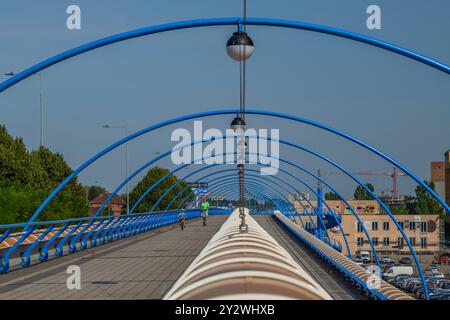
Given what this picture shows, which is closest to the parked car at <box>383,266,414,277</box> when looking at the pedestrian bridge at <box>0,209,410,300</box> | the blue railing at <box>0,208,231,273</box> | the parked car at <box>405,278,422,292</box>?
the parked car at <box>405,278,422,292</box>

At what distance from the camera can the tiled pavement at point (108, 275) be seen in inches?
582

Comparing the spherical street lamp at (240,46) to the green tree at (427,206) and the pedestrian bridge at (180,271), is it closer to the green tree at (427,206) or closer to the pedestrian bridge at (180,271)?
the pedestrian bridge at (180,271)

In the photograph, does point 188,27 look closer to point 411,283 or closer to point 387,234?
point 411,283

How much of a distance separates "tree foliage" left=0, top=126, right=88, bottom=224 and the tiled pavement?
46.9 feet

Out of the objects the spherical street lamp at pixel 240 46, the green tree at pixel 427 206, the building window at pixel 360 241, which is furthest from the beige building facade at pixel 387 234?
the spherical street lamp at pixel 240 46

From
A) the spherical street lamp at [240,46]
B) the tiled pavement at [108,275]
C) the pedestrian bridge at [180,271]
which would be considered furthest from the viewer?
the tiled pavement at [108,275]

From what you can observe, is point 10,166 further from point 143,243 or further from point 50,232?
point 50,232

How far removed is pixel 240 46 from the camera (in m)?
12.9

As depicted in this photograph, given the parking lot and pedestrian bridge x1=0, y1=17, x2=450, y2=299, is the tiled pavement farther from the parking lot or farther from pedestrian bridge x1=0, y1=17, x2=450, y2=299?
the parking lot

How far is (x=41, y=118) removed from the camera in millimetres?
55094

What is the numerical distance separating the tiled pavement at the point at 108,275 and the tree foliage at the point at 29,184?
14.3 metres
